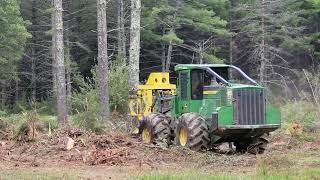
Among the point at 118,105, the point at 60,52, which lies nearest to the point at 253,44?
the point at 118,105

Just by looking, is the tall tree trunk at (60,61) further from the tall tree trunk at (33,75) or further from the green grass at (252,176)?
the tall tree trunk at (33,75)

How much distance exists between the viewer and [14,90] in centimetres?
4597

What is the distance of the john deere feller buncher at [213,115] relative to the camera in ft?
44.2

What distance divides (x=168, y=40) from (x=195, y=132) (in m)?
26.3

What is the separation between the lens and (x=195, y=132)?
1348 centimetres

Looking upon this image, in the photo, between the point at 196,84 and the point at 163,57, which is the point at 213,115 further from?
the point at 163,57

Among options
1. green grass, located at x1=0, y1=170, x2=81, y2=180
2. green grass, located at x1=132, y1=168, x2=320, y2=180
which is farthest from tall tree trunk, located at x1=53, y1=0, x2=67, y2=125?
green grass, located at x1=132, y1=168, x2=320, y2=180

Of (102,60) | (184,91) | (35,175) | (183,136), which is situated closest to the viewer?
(35,175)

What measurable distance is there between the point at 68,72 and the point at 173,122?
25.7 metres

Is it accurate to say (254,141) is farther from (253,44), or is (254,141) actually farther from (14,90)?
(14,90)

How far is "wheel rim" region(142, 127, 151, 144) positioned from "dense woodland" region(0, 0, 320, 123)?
21.6 m

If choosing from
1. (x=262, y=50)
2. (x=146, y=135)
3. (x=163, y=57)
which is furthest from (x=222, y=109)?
(x=163, y=57)

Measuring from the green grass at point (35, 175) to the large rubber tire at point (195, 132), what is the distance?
4291mm

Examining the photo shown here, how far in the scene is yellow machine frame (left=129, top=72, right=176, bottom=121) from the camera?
18344 millimetres
